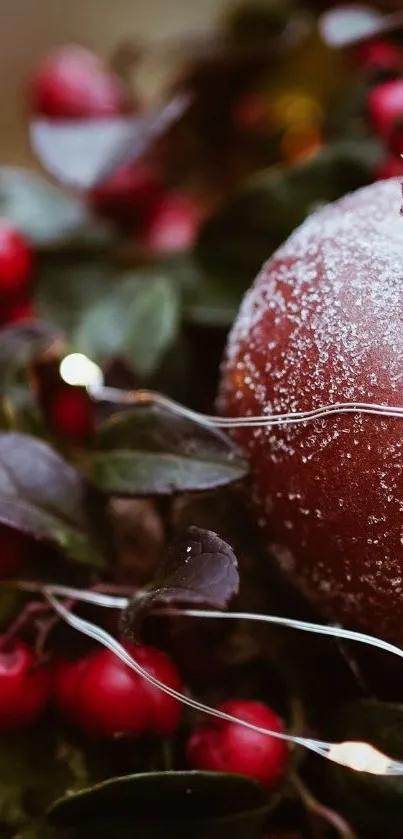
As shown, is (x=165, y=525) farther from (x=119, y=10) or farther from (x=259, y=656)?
(x=119, y=10)

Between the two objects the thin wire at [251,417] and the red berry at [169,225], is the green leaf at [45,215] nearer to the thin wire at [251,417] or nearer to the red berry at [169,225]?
the red berry at [169,225]

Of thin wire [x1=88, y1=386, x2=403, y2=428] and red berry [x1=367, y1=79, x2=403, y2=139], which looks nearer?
thin wire [x1=88, y1=386, x2=403, y2=428]

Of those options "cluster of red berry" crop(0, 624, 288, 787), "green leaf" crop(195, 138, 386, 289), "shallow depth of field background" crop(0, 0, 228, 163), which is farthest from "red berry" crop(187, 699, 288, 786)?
"shallow depth of field background" crop(0, 0, 228, 163)

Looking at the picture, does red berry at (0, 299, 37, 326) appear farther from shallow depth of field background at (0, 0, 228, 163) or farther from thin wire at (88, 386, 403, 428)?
shallow depth of field background at (0, 0, 228, 163)

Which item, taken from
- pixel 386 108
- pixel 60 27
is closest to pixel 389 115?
pixel 386 108

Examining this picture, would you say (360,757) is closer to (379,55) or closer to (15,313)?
(15,313)

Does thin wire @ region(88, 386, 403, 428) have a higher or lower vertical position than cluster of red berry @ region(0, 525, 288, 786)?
higher
